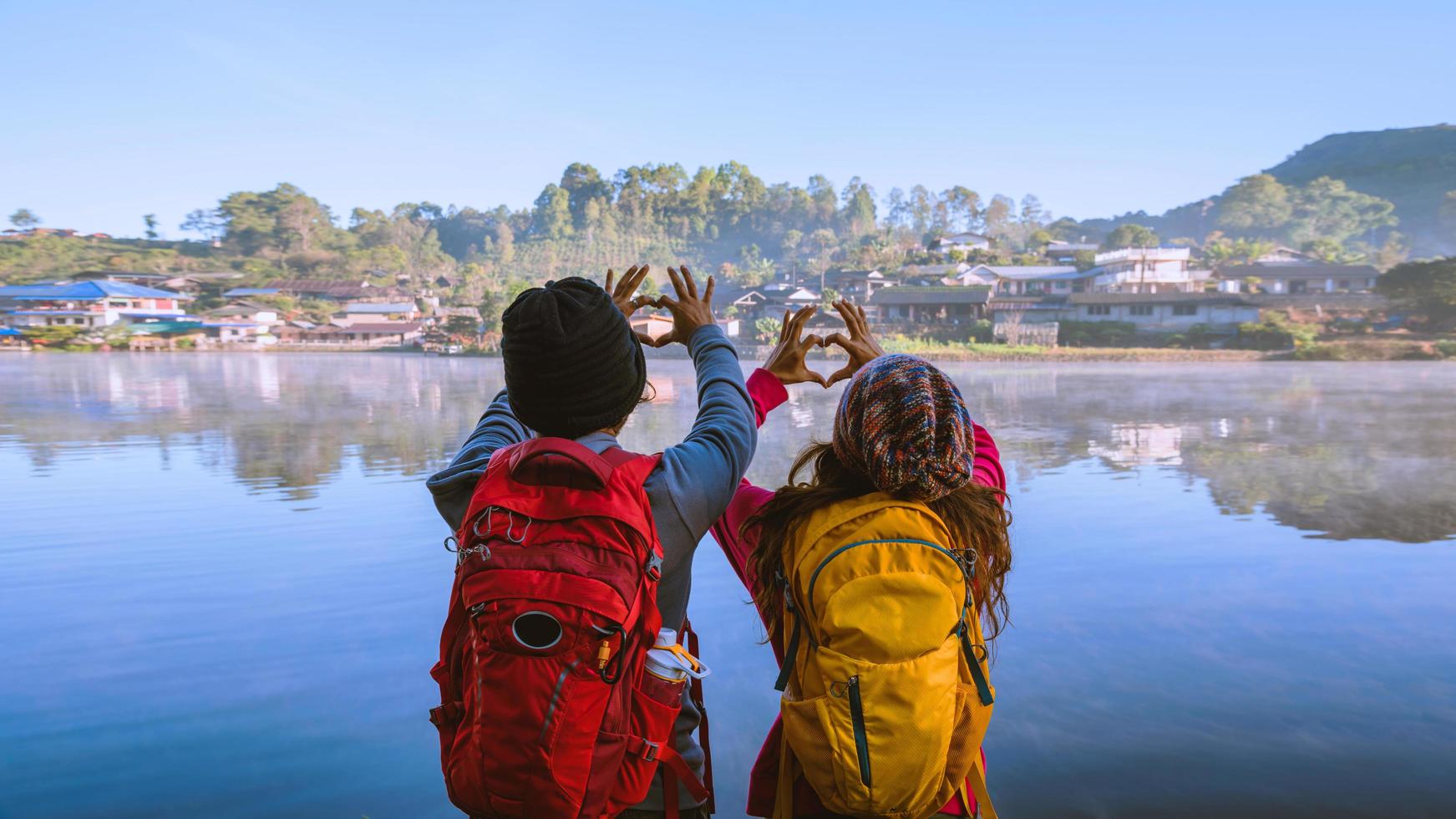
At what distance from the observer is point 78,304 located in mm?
25031

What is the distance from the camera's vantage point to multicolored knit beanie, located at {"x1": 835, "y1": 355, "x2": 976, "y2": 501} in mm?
826

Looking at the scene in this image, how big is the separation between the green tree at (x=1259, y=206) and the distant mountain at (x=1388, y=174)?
391cm

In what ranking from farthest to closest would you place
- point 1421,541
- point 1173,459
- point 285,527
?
point 1173,459
point 285,527
point 1421,541

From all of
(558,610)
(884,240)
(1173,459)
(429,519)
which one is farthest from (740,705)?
(884,240)

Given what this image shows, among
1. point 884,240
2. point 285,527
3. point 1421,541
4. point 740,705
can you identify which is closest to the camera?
point 740,705

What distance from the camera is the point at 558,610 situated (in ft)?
2.50

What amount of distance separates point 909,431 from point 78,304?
102ft

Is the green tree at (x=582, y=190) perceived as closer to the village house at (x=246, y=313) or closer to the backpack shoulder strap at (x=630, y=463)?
the village house at (x=246, y=313)

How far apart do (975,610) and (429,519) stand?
3878 mm

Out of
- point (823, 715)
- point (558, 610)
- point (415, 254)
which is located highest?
point (415, 254)

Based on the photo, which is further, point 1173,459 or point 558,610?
point 1173,459

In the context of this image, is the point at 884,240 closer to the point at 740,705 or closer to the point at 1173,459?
the point at 1173,459

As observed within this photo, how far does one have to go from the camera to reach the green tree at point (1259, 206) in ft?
117

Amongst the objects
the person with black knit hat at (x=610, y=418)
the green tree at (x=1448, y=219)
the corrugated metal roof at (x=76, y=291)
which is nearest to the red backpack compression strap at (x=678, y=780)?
the person with black knit hat at (x=610, y=418)
